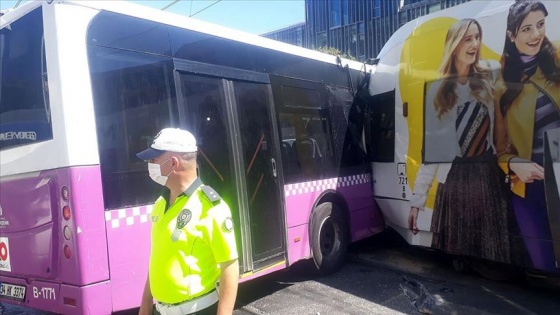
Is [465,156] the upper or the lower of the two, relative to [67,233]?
upper

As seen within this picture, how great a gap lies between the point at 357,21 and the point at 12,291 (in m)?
29.3

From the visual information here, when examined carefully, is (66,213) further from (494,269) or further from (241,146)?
(494,269)

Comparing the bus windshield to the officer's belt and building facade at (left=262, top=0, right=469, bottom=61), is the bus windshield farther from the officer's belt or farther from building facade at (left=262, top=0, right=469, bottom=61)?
building facade at (left=262, top=0, right=469, bottom=61)

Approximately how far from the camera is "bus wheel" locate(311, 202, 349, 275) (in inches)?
241

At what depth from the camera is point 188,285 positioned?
7.34ft

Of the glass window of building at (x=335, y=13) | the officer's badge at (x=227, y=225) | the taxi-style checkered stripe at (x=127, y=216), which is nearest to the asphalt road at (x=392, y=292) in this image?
the taxi-style checkered stripe at (x=127, y=216)

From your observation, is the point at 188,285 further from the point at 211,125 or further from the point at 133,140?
the point at 211,125

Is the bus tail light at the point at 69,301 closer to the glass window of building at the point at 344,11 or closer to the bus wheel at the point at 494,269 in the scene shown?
the bus wheel at the point at 494,269

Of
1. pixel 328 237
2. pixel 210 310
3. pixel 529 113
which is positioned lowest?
pixel 328 237

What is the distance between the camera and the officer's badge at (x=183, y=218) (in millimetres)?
2238

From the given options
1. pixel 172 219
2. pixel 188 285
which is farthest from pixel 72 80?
pixel 188 285

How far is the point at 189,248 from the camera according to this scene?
87.7 inches

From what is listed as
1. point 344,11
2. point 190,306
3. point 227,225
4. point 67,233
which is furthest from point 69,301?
point 344,11

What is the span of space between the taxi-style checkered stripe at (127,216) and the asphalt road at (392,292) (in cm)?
168
